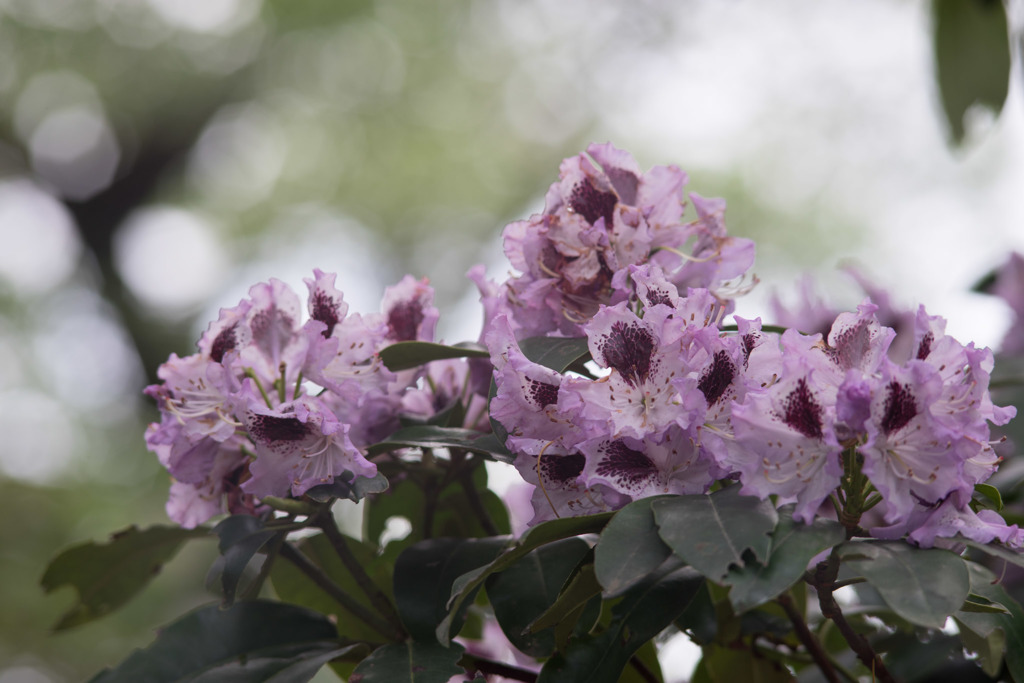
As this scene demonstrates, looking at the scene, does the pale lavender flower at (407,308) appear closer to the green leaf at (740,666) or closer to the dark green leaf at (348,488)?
the dark green leaf at (348,488)

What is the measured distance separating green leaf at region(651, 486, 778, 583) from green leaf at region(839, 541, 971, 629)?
0.20ft

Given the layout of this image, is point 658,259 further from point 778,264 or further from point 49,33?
point 49,33

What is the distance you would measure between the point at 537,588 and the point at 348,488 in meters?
0.16

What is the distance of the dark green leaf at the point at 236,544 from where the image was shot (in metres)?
0.69

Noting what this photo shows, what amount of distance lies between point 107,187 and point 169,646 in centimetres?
777

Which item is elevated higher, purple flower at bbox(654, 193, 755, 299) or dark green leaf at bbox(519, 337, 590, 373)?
purple flower at bbox(654, 193, 755, 299)

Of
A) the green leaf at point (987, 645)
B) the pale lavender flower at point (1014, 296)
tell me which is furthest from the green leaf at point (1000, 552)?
the pale lavender flower at point (1014, 296)

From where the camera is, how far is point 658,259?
2.54ft

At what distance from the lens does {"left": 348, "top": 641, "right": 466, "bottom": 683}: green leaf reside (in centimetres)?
66

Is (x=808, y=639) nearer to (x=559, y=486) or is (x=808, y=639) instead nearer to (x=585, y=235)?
(x=559, y=486)

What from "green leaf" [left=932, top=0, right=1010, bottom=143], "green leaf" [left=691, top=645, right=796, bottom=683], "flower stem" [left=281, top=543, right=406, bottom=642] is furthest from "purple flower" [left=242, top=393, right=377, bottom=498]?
"green leaf" [left=932, top=0, right=1010, bottom=143]

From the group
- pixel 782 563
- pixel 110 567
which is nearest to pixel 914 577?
pixel 782 563

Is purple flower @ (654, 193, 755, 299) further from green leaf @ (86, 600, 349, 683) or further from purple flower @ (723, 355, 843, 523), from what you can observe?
green leaf @ (86, 600, 349, 683)

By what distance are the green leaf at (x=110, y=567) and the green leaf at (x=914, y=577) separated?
2.17ft
